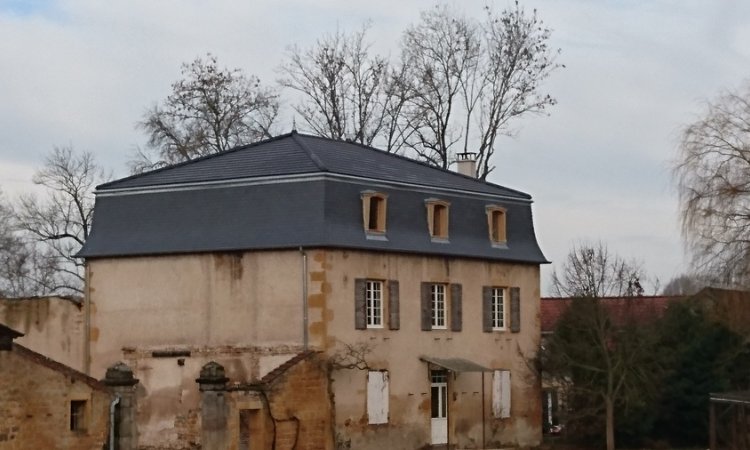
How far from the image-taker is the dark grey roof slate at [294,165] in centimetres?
3772

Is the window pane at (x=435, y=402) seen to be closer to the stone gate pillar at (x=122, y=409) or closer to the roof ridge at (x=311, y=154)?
the roof ridge at (x=311, y=154)

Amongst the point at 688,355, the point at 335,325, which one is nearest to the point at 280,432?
the point at 335,325

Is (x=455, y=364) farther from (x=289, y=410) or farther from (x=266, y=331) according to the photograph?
(x=289, y=410)

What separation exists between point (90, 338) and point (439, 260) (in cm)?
904

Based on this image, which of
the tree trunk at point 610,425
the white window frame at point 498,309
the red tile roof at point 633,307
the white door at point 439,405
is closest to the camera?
the white door at point 439,405

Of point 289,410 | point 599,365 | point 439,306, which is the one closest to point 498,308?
point 439,306

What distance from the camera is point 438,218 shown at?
3984cm

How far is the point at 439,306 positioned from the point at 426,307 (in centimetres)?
80

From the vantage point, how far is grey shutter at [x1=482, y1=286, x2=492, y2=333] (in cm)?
4094

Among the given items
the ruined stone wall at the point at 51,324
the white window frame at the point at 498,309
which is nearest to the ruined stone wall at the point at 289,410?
the ruined stone wall at the point at 51,324

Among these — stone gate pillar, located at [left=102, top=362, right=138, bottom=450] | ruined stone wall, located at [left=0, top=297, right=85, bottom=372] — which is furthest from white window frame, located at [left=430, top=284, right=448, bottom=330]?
stone gate pillar, located at [left=102, top=362, right=138, bottom=450]

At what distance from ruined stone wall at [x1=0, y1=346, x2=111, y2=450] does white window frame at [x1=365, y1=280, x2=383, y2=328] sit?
26.4ft

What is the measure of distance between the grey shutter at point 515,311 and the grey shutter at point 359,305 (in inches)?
243

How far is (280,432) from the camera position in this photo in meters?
34.3
